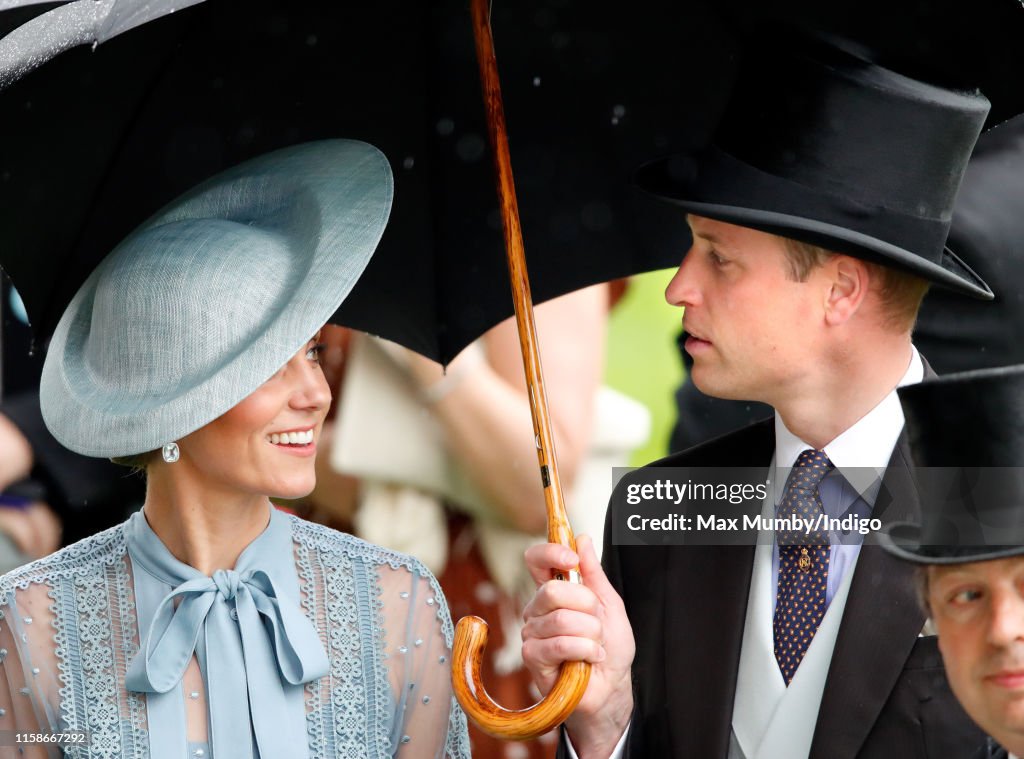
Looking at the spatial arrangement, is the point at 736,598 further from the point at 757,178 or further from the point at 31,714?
the point at 31,714

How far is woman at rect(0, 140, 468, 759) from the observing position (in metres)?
2.81

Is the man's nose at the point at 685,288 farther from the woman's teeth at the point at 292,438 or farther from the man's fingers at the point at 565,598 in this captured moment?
the woman's teeth at the point at 292,438


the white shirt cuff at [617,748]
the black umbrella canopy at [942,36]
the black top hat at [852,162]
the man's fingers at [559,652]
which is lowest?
the white shirt cuff at [617,748]

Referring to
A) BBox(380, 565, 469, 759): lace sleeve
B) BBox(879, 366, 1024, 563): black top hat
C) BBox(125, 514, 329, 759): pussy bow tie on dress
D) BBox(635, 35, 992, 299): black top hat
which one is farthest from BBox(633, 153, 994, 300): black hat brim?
BBox(125, 514, 329, 759): pussy bow tie on dress

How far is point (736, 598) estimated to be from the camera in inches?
112

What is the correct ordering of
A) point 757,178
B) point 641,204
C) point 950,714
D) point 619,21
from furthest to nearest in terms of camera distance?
point 641,204 < point 619,21 < point 757,178 < point 950,714

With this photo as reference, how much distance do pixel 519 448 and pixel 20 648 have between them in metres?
1.44

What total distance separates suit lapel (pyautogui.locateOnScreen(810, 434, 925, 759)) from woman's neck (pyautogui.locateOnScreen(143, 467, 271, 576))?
45.3 inches

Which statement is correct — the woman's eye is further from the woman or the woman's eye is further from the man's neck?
the man's neck

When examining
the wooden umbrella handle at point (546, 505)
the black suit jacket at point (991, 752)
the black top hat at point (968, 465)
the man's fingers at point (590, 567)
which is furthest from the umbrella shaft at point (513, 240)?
the black suit jacket at point (991, 752)

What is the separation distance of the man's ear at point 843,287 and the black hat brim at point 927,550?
0.56m

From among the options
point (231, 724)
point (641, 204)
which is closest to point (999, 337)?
point (641, 204)

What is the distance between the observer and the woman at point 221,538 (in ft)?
9.23

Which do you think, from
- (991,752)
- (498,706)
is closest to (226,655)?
(498,706)
